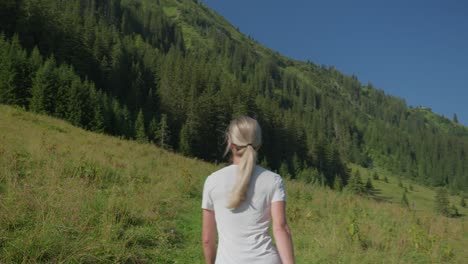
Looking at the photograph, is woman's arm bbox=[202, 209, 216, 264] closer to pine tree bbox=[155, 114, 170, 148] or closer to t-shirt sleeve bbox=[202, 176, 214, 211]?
t-shirt sleeve bbox=[202, 176, 214, 211]

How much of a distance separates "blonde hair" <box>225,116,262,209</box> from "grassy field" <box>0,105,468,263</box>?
3269mm

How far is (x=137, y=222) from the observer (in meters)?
6.86

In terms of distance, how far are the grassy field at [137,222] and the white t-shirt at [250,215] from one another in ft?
9.88

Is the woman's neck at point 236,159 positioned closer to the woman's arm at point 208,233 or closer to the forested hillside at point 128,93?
the woman's arm at point 208,233

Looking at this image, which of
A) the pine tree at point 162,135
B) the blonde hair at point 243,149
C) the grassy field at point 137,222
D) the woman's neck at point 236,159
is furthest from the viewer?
the pine tree at point 162,135

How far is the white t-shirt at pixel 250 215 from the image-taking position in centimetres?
243

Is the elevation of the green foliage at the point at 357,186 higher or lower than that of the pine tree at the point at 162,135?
lower

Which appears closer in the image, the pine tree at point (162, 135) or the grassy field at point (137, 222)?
the grassy field at point (137, 222)

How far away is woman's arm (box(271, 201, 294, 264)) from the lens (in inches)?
95.7

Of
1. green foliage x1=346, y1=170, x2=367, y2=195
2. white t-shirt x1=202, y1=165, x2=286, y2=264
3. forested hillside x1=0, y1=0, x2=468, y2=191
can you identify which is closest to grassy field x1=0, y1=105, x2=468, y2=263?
white t-shirt x1=202, y1=165, x2=286, y2=264

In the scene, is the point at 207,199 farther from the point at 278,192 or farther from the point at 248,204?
the point at 278,192

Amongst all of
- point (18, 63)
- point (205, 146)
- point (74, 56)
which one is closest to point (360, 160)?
point (205, 146)

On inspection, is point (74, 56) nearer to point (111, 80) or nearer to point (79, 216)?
point (111, 80)

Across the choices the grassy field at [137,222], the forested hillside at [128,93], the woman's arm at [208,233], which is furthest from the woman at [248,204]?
the forested hillside at [128,93]
